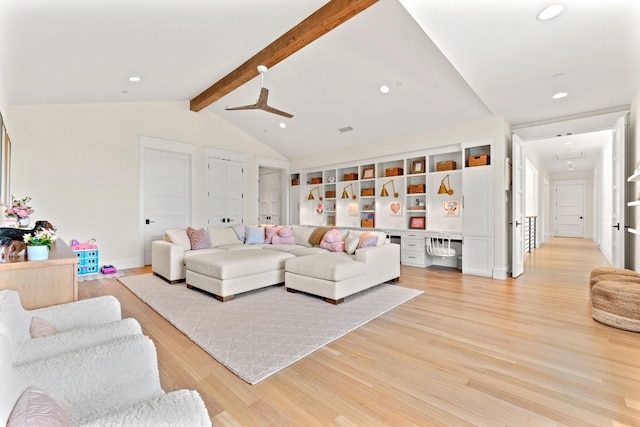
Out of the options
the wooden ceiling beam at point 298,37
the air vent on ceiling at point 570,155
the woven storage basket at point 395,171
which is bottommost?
the woven storage basket at point 395,171

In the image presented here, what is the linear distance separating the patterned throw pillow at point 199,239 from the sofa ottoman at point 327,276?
5.86ft

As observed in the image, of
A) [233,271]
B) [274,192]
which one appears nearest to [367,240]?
[233,271]

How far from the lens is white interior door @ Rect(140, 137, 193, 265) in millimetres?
5926

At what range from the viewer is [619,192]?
13.3 feet

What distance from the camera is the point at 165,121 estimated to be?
6.11 meters

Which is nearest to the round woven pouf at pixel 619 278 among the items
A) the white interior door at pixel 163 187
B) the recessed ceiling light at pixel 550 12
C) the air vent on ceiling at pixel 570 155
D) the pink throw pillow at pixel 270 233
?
the recessed ceiling light at pixel 550 12

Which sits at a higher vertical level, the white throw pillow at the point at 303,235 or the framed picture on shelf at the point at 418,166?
the framed picture on shelf at the point at 418,166

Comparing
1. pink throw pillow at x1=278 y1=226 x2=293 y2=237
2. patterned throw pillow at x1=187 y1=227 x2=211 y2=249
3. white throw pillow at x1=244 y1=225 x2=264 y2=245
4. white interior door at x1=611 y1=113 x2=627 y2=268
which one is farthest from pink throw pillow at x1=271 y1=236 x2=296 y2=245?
white interior door at x1=611 y1=113 x2=627 y2=268

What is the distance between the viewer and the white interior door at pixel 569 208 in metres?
11.6

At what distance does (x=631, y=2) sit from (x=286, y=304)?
4079 millimetres

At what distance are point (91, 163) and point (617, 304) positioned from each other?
7360 mm

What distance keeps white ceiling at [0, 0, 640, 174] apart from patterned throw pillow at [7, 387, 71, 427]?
283 centimetres

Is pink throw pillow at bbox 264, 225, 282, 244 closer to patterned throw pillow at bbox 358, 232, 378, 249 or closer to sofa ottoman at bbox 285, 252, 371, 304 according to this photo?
sofa ottoman at bbox 285, 252, 371, 304

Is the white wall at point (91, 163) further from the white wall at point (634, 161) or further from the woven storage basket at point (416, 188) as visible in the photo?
the white wall at point (634, 161)
